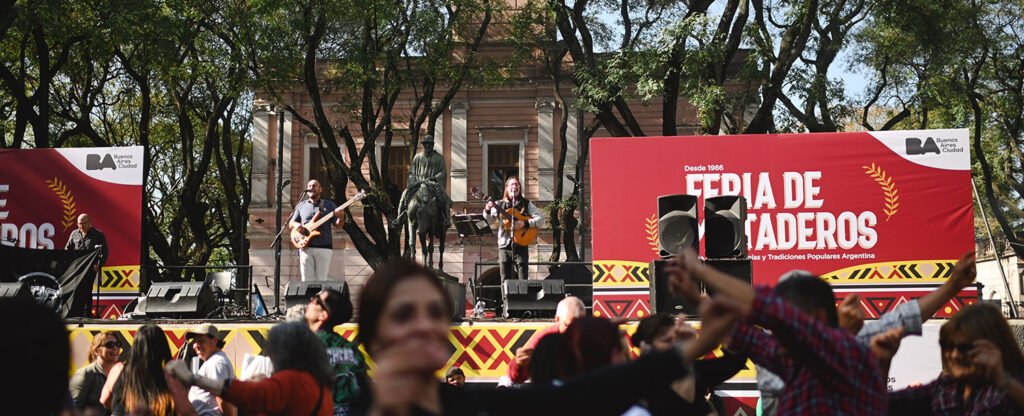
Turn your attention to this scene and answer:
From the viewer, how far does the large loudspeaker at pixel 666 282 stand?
34.6ft

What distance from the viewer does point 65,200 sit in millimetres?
14797

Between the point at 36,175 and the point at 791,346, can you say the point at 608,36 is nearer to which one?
the point at 36,175

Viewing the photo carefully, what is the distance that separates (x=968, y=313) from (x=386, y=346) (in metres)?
2.75

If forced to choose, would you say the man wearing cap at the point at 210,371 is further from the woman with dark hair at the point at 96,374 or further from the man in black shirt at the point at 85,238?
the man in black shirt at the point at 85,238

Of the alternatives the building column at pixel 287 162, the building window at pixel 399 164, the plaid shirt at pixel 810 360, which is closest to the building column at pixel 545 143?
the building window at pixel 399 164

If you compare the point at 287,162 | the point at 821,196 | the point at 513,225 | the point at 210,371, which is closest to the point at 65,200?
the point at 513,225

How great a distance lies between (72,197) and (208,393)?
371 inches

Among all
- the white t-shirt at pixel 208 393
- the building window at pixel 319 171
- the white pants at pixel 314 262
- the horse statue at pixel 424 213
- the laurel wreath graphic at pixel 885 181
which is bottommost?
the white t-shirt at pixel 208 393

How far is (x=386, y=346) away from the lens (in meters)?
2.20

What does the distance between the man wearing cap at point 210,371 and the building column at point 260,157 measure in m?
25.2

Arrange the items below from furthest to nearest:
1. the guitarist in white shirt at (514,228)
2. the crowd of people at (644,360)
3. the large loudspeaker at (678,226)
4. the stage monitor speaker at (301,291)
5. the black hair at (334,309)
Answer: the guitarist in white shirt at (514,228) → the stage monitor speaker at (301,291) → the large loudspeaker at (678,226) → the black hair at (334,309) → the crowd of people at (644,360)

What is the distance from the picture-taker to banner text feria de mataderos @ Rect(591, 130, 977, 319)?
502 inches

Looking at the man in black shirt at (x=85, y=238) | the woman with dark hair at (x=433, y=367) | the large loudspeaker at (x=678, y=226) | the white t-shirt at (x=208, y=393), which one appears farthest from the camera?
the man in black shirt at (x=85, y=238)

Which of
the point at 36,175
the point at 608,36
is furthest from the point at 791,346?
the point at 608,36
